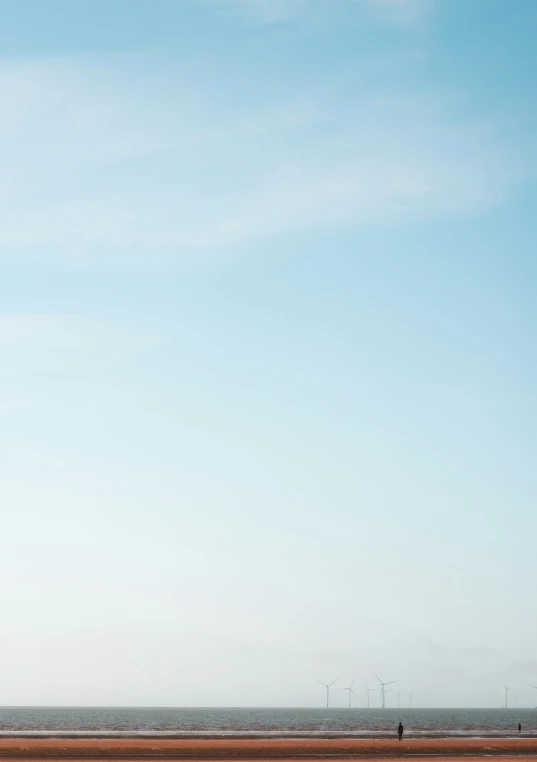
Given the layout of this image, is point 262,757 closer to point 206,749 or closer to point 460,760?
point 206,749

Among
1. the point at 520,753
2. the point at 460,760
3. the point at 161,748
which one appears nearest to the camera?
the point at 460,760

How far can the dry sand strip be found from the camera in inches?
2630

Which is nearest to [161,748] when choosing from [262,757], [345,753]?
[262,757]

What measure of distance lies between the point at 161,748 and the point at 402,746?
22994mm

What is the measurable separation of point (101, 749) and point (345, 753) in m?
20.3

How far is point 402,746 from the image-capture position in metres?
79.1

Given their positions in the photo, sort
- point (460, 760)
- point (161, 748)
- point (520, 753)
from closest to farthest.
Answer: point (460, 760) < point (161, 748) < point (520, 753)

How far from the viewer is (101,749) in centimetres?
6988

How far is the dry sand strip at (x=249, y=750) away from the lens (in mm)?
66812

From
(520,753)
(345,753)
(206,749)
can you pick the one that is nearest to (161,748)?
(206,749)

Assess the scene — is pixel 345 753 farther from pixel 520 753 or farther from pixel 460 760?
pixel 520 753

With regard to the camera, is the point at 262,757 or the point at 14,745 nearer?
the point at 262,757

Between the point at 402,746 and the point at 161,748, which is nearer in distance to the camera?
the point at 161,748

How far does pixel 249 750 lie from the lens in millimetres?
70375
